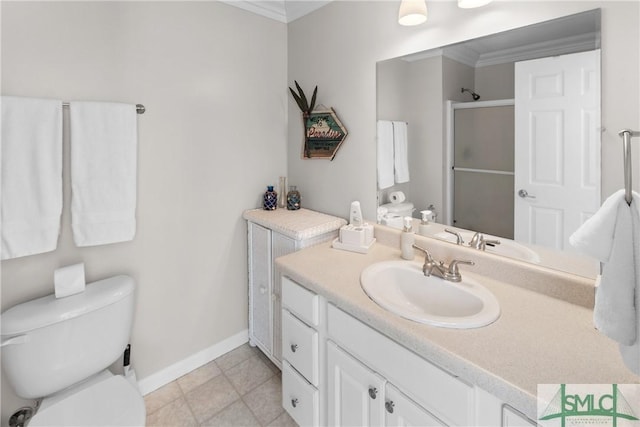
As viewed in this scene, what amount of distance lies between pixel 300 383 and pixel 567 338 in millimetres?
1043

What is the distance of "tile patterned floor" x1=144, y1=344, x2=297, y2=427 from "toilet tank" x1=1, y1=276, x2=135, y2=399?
0.49 meters

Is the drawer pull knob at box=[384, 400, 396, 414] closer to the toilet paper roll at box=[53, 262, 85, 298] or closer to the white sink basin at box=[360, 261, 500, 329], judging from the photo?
the white sink basin at box=[360, 261, 500, 329]

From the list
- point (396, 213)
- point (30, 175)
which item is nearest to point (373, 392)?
point (396, 213)

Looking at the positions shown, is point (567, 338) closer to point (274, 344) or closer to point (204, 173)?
point (274, 344)

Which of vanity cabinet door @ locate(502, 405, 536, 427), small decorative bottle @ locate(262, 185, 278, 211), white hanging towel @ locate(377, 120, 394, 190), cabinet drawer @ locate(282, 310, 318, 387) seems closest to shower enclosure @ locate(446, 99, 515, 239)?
white hanging towel @ locate(377, 120, 394, 190)

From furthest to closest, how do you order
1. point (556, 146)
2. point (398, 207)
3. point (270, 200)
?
1. point (270, 200)
2. point (398, 207)
3. point (556, 146)

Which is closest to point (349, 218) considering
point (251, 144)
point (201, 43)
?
point (251, 144)

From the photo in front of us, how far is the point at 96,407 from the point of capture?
1.23 meters

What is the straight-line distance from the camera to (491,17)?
49.9 inches

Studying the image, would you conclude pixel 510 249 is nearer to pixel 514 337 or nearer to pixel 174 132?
pixel 514 337

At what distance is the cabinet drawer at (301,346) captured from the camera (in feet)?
4.43

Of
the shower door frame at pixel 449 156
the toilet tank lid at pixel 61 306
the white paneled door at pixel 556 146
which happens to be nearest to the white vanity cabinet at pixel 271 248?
the shower door frame at pixel 449 156

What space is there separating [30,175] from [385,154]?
62.4 inches

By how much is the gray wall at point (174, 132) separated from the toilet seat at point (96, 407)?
387 mm
